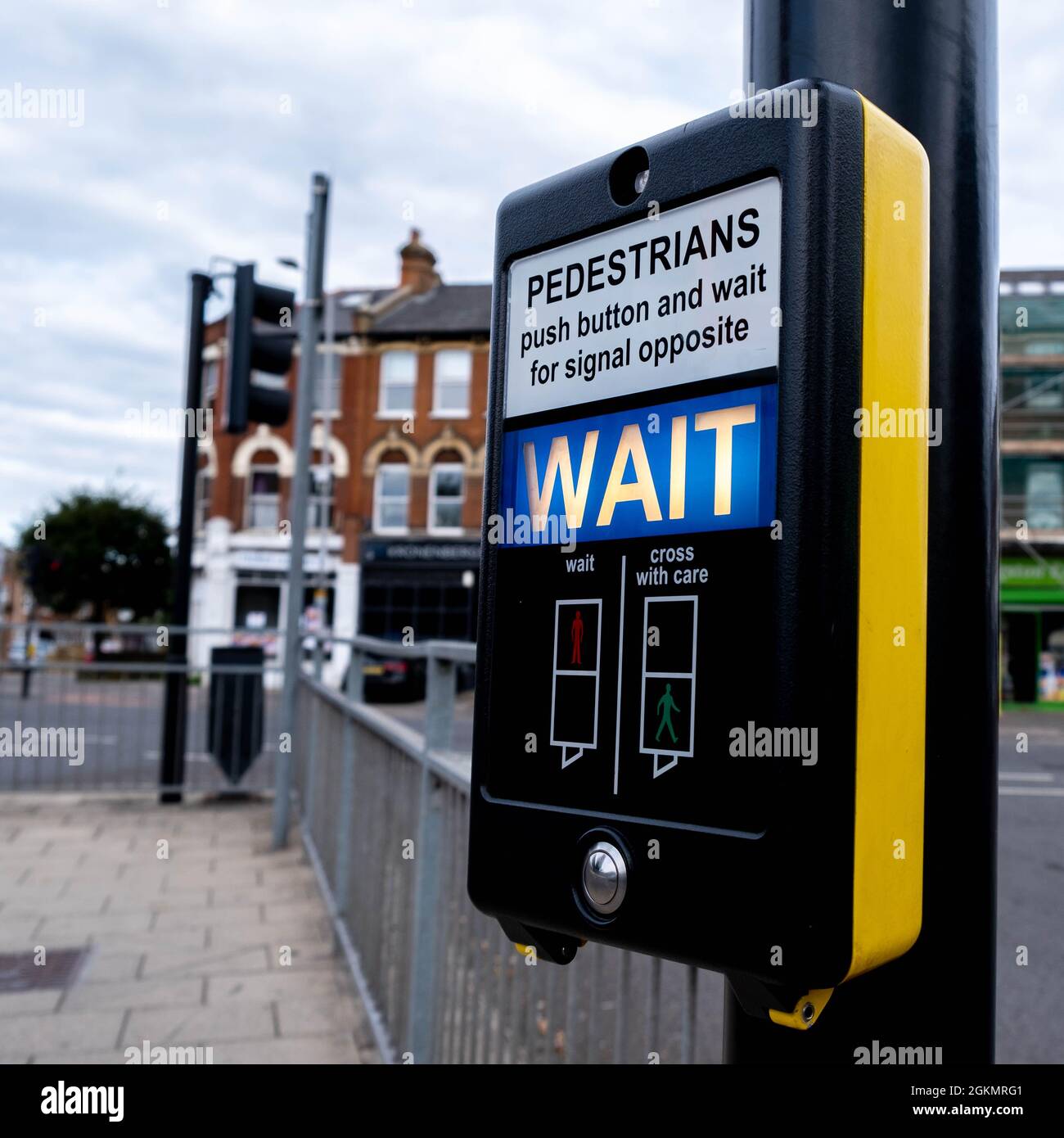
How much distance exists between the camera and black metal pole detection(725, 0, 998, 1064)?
3.14 ft

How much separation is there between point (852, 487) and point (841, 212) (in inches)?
Answer: 8.4

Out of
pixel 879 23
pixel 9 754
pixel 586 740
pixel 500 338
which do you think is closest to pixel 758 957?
pixel 586 740

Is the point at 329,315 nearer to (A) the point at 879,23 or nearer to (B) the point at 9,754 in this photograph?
(B) the point at 9,754

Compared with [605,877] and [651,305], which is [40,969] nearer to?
[605,877]

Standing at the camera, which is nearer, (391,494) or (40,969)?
(40,969)

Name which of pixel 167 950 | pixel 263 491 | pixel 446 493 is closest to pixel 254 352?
pixel 167 950

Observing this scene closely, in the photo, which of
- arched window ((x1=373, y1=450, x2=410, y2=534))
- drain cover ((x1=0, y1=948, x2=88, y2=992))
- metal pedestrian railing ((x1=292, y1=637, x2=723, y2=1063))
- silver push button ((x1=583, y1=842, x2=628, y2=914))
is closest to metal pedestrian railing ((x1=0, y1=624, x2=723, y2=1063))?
metal pedestrian railing ((x1=292, y1=637, x2=723, y2=1063))

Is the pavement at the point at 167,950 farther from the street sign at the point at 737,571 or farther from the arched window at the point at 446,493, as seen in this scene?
the arched window at the point at 446,493

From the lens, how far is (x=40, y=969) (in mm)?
4680

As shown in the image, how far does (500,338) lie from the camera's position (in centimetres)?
110

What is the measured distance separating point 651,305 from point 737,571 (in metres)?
0.27

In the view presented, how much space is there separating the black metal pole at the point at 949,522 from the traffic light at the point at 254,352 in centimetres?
627

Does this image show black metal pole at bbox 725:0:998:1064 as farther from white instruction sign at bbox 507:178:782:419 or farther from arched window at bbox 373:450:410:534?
arched window at bbox 373:450:410:534

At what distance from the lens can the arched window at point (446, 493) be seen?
2831 centimetres
